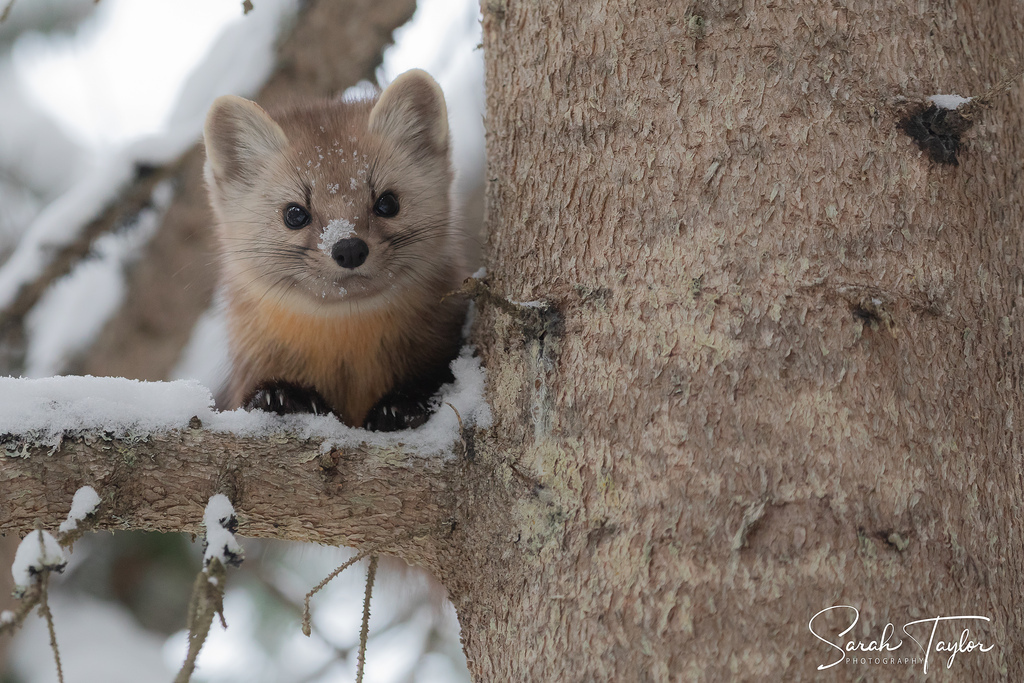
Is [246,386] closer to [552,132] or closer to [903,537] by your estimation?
[552,132]

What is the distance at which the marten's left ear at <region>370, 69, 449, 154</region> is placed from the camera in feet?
11.6

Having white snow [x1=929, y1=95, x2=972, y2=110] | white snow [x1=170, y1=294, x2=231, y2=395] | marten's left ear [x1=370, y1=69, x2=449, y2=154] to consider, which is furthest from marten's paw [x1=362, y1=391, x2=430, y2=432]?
white snow [x1=929, y1=95, x2=972, y2=110]

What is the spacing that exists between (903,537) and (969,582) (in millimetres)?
183

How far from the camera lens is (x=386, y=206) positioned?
3.40m

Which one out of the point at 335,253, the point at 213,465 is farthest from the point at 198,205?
the point at 213,465

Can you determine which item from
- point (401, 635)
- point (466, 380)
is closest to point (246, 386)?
point (466, 380)

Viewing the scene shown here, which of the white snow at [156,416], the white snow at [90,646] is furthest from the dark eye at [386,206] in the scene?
the white snow at [90,646]

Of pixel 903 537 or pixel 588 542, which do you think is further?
pixel 588 542

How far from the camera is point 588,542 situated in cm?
200

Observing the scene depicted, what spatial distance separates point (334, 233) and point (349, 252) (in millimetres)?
108

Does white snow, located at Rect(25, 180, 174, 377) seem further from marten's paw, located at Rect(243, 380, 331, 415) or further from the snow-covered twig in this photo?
the snow-covered twig

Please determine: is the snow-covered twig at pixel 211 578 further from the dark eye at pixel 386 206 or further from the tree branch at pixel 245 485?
the dark eye at pixel 386 206

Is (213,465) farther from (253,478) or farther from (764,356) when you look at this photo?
(764,356)

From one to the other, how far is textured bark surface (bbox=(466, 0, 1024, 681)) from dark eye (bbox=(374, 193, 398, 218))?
1.19 meters
